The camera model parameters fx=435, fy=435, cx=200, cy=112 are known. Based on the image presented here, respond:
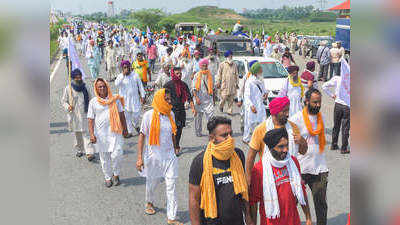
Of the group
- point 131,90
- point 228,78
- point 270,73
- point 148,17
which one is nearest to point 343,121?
point 228,78

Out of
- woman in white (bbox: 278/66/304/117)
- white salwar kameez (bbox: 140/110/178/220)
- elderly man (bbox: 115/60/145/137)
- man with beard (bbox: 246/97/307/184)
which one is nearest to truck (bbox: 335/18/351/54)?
woman in white (bbox: 278/66/304/117)

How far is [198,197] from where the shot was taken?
3502 millimetres

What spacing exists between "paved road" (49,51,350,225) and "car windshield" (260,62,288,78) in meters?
3.93

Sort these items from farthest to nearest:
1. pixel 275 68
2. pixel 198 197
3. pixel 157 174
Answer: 1. pixel 275 68
2. pixel 157 174
3. pixel 198 197

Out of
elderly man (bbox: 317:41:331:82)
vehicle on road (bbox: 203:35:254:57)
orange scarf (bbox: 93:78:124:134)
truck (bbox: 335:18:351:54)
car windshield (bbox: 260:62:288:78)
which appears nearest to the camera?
orange scarf (bbox: 93:78:124:134)

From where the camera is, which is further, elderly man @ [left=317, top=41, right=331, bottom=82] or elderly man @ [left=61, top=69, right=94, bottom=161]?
elderly man @ [left=317, top=41, right=331, bottom=82]

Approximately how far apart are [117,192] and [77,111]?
7.47 feet

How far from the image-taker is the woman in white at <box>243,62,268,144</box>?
328 inches

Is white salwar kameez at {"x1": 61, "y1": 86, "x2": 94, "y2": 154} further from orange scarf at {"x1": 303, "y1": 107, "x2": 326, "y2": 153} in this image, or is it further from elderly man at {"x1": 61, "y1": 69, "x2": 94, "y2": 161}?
orange scarf at {"x1": 303, "y1": 107, "x2": 326, "y2": 153}

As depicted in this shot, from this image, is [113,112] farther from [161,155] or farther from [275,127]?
[275,127]

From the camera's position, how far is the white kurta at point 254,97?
27.5 ft
